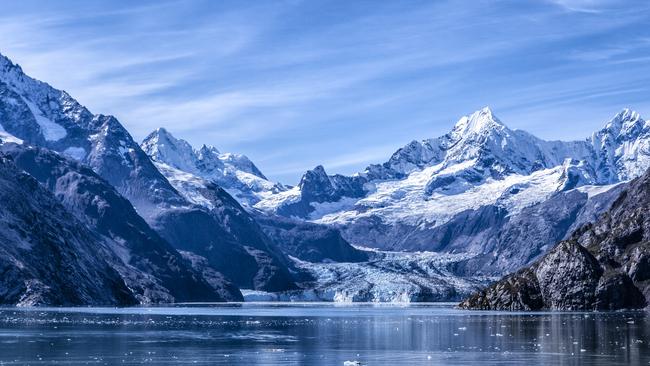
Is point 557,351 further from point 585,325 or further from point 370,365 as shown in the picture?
point 585,325

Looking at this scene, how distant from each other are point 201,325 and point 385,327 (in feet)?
110

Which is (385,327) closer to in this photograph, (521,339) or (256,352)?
(521,339)

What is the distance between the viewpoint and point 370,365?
109 metres

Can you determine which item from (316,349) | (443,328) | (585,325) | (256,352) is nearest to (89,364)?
(256,352)

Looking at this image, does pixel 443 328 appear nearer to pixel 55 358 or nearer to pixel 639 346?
pixel 639 346

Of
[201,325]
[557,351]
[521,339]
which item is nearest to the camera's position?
Result: [557,351]

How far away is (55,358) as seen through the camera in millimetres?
115375

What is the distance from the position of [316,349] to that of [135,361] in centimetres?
2655

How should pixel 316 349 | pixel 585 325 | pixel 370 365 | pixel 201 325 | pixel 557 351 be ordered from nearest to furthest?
pixel 370 365 → pixel 557 351 → pixel 316 349 → pixel 585 325 → pixel 201 325

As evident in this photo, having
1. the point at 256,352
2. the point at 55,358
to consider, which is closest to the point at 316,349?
the point at 256,352

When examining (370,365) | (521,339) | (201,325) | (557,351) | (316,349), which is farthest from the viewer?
(201,325)

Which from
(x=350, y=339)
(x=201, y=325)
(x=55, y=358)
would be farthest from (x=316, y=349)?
(x=201, y=325)

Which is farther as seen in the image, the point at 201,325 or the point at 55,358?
the point at 201,325

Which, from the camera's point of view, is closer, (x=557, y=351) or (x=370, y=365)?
(x=370, y=365)
